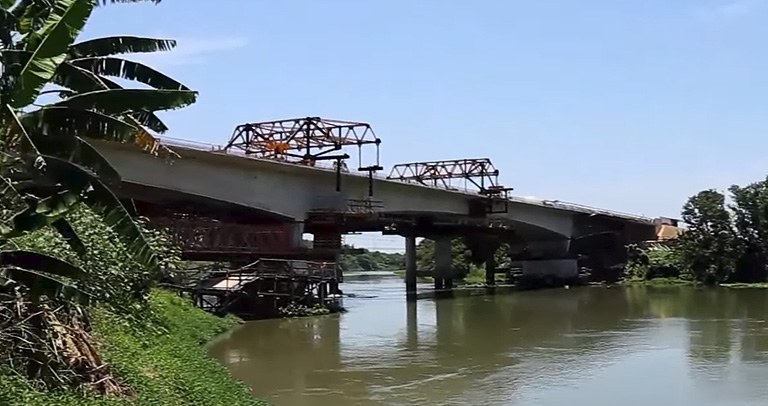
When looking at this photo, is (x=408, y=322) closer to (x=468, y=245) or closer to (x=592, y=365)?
(x=592, y=365)

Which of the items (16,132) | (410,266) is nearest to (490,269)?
(410,266)

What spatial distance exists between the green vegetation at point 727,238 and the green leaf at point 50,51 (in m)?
55.0

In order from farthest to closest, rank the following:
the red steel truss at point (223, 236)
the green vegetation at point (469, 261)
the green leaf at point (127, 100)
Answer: the green vegetation at point (469, 261), the red steel truss at point (223, 236), the green leaf at point (127, 100)

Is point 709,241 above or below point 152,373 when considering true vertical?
above

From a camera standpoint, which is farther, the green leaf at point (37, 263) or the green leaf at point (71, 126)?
the green leaf at point (37, 263)

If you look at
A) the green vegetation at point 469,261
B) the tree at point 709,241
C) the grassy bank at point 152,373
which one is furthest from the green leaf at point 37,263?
the green vegetation at point 469,261

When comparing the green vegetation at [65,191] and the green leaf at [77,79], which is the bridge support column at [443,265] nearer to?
the green vegetation at [65,191]

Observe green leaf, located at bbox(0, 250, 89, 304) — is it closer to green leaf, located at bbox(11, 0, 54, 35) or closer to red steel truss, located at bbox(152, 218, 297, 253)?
green leaf, located at bbox(11, 0, 54, 35)

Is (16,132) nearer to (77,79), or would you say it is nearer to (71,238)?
(77,79)

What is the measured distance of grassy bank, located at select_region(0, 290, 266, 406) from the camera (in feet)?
34.4

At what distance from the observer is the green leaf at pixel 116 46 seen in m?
10.9

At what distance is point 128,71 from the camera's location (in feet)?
36.8

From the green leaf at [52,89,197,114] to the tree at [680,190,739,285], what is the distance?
5404 cm

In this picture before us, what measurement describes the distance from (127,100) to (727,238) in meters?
54.9
